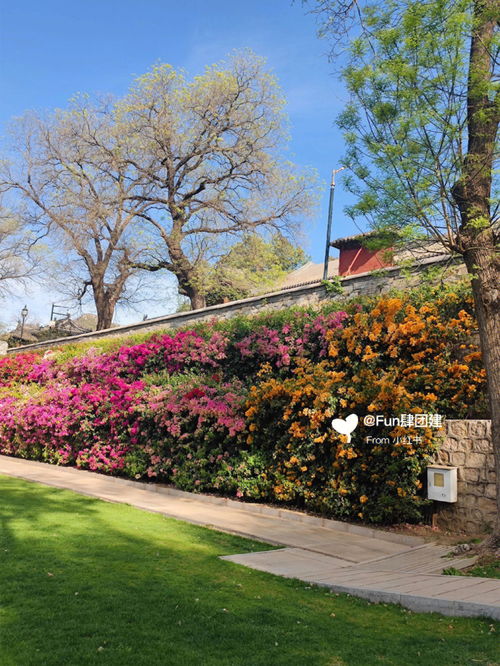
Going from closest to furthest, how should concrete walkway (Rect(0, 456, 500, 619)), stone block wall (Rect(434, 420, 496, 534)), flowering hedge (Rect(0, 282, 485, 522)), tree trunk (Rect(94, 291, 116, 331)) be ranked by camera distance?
concrete walkway (Rect(0, 456, 500, 619)) → stone block wall (Rect(434, 420, 496, 534)) → flowering hedge (Rect(0, 282, 485, 522)) → tree trunk (Rect(94, 291, 116, 331))

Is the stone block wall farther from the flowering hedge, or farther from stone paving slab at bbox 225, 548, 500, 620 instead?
stone paving slab at bbox 225, 548, 500, 620

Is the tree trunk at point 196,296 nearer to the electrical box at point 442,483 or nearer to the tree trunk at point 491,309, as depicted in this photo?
the electrical box at point 442,483

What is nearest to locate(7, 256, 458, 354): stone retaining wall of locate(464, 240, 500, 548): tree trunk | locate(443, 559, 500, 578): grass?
locate(464, 240, 500, 548): tree trunk

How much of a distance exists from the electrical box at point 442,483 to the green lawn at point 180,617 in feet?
9.26

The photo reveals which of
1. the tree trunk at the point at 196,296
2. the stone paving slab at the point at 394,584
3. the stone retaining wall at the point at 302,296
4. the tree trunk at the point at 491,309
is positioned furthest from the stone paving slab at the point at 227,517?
the tree trunk at the point at 196,296

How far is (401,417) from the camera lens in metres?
7.17

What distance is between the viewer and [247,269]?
81.1ft

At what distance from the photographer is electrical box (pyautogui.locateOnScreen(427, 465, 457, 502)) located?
690 cm

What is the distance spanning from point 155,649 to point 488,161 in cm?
542

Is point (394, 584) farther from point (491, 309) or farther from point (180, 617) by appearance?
point (491, 309)

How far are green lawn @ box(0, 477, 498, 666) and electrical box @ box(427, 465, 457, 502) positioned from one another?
282 centimetres

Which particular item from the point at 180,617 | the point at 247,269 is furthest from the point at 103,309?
the point at 180,617

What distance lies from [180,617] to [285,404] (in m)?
4.99

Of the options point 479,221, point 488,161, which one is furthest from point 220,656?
point 488,161
